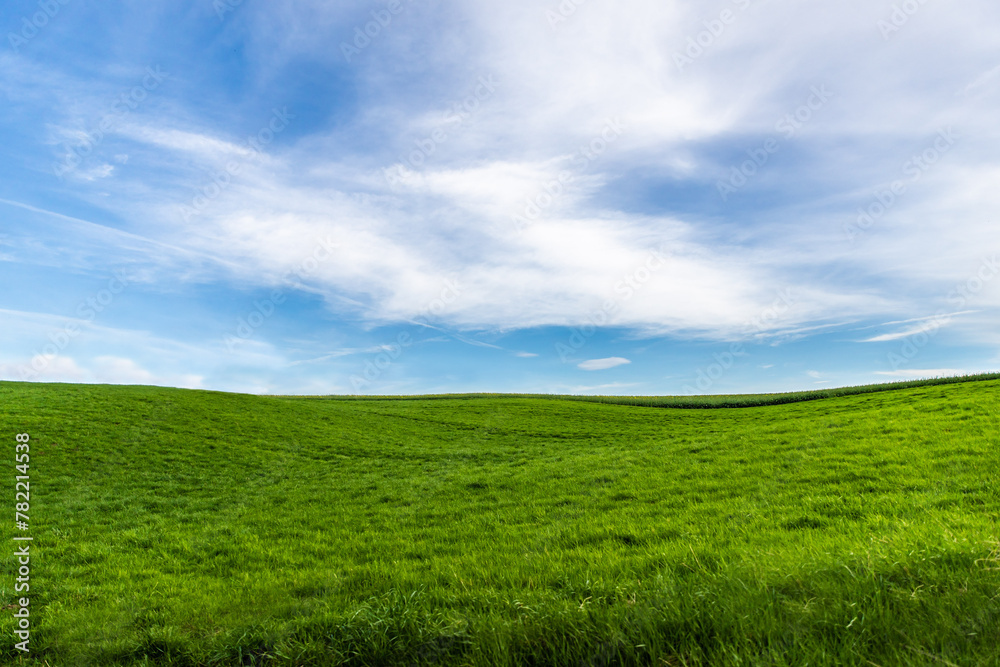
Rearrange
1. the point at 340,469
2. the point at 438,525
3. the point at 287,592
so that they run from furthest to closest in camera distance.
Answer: the point at 340,469 < the point at 438,525 < the point at 287,592

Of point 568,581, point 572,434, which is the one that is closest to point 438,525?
point 568,581

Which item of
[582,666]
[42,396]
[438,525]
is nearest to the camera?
[582,666]

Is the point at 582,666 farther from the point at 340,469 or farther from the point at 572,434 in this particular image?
the point at 572,434

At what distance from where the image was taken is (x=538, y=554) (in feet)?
27.8

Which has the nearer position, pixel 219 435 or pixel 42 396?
pixel 219 435

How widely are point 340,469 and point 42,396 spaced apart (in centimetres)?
2564

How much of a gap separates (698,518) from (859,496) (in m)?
3.56

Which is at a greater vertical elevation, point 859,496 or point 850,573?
point 850,573

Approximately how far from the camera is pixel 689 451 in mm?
21609

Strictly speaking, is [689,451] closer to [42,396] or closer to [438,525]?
[438,525]

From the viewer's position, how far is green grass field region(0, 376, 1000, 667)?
4.05 meters

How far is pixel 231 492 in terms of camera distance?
2038 cm

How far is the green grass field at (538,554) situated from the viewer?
4.05 meters

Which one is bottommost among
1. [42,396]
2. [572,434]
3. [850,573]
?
[572,434]
